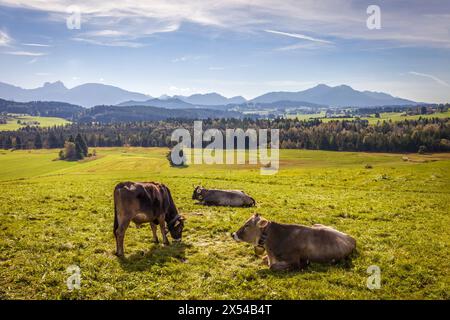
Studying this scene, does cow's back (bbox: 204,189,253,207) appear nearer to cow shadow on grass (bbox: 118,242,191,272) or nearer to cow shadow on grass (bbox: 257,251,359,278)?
cow shadow on grass (bbox: 118,242,191,272)

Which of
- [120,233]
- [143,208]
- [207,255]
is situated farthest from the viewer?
[143,208]

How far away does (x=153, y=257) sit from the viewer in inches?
552

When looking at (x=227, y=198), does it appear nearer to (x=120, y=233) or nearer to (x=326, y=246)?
(x=120, y=233)

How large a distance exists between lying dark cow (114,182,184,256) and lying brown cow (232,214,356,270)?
174 inches

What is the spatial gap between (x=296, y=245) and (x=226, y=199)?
13.7m

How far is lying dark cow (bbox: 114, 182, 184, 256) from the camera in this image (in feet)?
45.8

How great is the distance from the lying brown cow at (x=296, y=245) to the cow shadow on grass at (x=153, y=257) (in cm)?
334

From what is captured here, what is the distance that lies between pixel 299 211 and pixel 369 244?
7.64 metres

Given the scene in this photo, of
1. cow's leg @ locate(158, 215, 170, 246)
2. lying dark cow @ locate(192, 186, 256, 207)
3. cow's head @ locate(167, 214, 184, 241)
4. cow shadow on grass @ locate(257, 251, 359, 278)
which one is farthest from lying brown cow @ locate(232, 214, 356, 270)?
lying dark cow @ locate(192, 186, 256, 207)

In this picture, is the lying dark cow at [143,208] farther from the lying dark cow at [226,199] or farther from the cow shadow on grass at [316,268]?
the lying dark cow at [226,199]

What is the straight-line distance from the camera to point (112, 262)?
13.1 metres

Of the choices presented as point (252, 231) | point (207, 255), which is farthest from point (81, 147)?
point (252, 231)

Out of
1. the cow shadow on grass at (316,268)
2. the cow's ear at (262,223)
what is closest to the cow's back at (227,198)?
the cow's ear at (262,223)

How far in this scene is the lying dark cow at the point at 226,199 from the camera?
26141 mm
